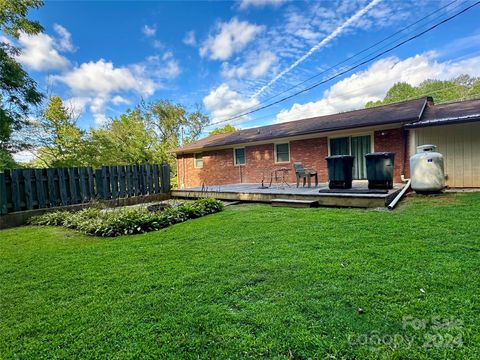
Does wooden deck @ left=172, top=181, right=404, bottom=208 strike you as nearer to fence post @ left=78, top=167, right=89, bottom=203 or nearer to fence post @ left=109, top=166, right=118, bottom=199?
fence post @ left=109, top=166, right=118, bottom=199

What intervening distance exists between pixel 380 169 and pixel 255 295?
19.8ft

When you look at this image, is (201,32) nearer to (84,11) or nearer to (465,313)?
(84,11)

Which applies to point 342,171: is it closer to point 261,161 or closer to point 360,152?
point 360,152

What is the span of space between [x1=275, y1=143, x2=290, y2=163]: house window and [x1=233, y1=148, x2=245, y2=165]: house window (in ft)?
6.93

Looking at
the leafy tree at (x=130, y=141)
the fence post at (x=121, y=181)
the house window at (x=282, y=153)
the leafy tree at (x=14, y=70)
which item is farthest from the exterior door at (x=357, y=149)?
the leafy tree at (x=130, y=141)

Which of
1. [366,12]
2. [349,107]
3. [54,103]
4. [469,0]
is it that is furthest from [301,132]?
[349,107]

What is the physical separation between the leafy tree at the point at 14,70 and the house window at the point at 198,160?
Result: 8328mm

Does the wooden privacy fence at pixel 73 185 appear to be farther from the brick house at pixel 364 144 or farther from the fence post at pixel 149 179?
the brick house at pixel 364 144

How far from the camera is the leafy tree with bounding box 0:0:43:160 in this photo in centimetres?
875

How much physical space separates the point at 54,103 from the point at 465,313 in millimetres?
20168

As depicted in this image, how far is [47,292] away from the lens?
2600 millimetres

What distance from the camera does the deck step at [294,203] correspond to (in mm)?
6715

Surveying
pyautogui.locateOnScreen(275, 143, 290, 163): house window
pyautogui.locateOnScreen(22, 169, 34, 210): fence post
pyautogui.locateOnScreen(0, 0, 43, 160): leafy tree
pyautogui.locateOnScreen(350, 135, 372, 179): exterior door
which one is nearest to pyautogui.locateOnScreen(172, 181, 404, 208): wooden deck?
pyautogui.locateOnScreen(350, 135, 372, 179): exterior door

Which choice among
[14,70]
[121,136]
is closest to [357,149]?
[14,70]
